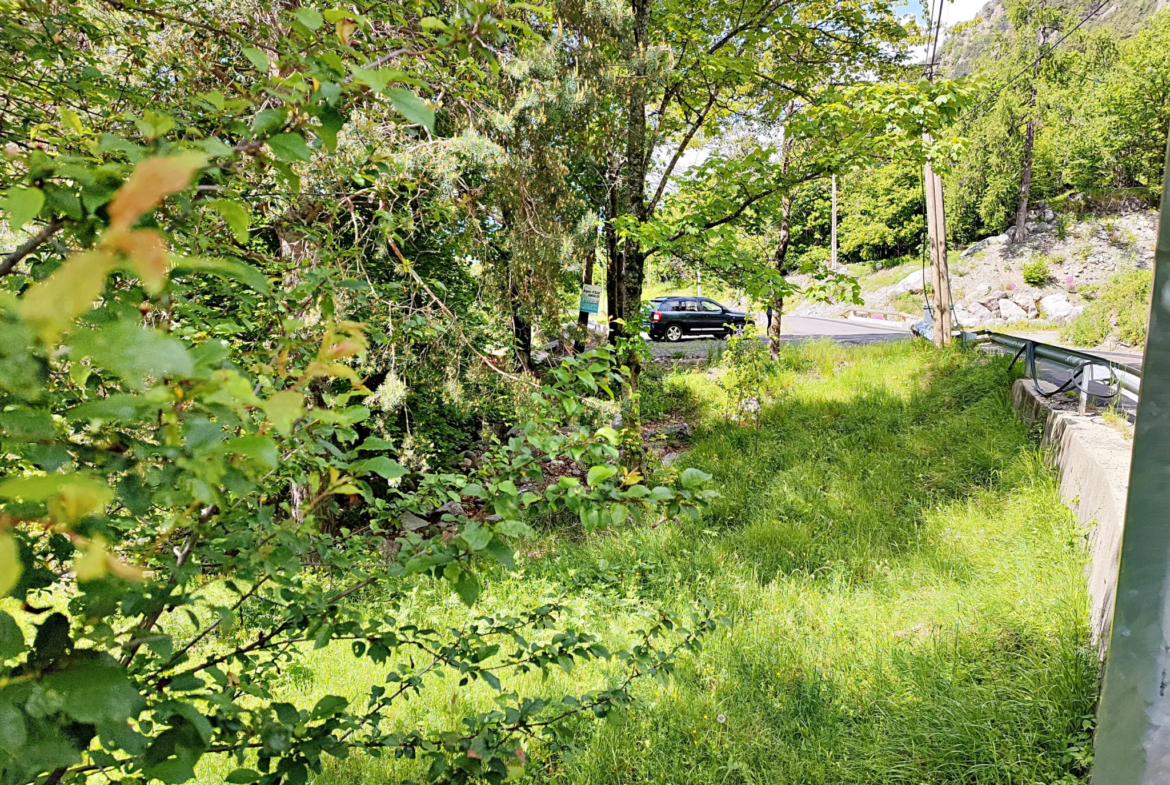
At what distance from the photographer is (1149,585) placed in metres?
0.65

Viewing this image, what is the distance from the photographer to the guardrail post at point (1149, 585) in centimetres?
63

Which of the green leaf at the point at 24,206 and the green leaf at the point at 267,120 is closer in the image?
the green leaf at the point at 24,206

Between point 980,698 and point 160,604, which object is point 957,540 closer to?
point 980,698

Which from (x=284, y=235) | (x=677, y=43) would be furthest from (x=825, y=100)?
(x=284, y=235)

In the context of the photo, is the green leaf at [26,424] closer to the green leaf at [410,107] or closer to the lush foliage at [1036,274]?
the green leaf at [410,107]

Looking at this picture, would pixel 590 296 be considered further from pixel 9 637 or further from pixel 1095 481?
pixel 9 637

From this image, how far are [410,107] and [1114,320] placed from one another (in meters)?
21.3

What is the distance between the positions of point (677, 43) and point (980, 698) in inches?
279

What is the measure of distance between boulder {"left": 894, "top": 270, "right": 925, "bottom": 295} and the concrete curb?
26.3m

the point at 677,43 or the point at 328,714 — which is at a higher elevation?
the point at 677,43

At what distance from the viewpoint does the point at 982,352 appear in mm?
7969

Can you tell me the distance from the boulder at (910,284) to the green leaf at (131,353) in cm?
3176

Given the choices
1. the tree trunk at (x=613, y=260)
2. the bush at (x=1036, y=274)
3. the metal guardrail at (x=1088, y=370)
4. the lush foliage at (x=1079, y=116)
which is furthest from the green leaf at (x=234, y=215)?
the bush at (x=1036, y=274)

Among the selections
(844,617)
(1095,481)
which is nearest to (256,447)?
(844,617)
